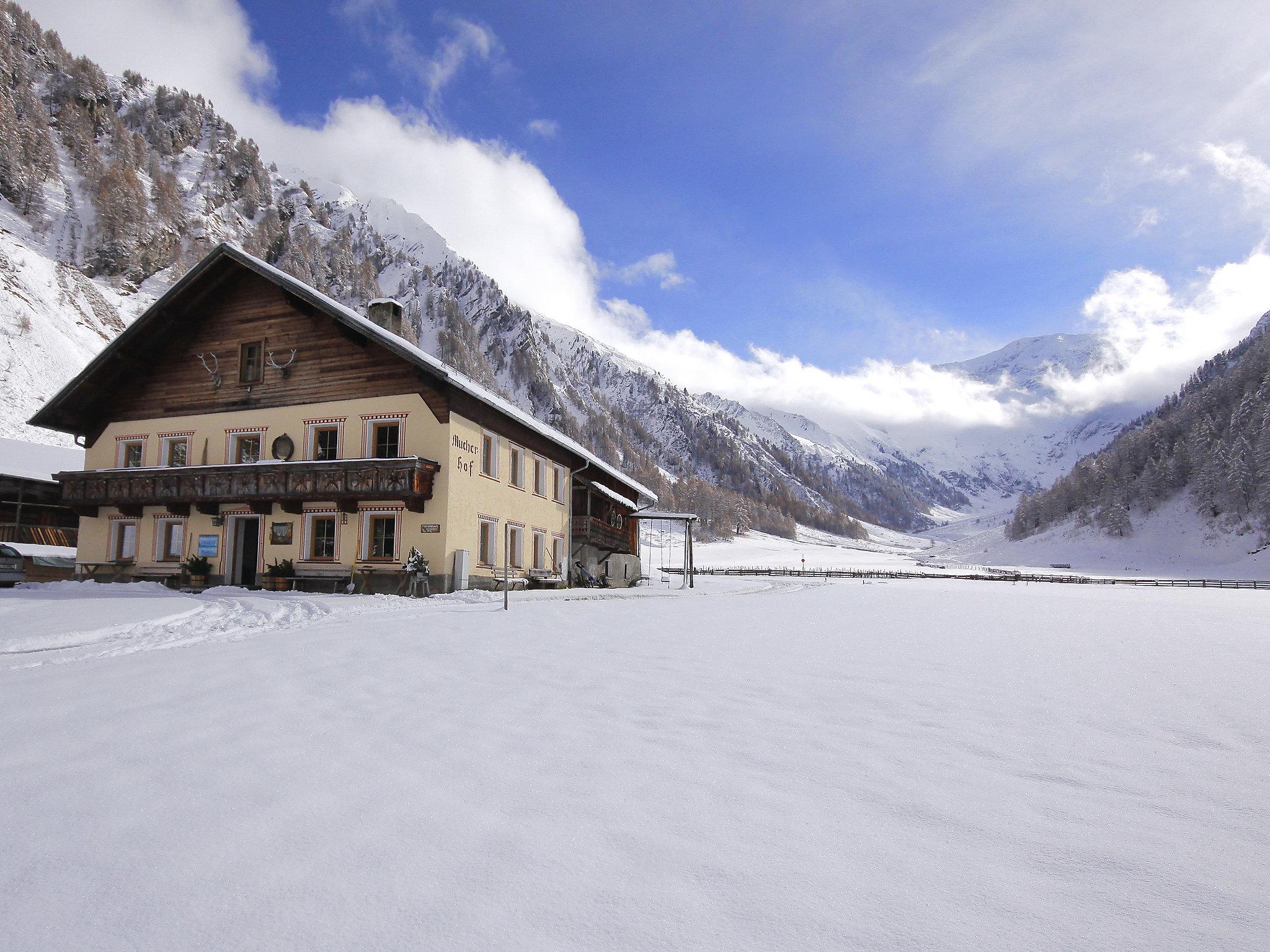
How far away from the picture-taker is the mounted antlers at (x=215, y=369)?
26.8 m

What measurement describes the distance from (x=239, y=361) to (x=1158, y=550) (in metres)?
113

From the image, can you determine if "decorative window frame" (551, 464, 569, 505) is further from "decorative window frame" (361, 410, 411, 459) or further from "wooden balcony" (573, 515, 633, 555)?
"decorative window frame" (361, 410, 411, 459)

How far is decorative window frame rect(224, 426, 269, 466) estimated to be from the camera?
84.8 feet

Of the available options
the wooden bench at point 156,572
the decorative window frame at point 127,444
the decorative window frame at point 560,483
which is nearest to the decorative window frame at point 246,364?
the decorative window frame at point 127,444

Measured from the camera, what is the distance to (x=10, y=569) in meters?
21.8

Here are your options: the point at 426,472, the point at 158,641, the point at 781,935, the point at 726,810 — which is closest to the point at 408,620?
the point at 158,641

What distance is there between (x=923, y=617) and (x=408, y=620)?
13066 mm

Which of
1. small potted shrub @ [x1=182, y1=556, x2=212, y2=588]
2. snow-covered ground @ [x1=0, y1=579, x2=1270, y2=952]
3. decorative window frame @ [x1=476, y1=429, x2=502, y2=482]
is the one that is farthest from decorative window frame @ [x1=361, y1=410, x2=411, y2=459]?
snow-covered ground @ [x1=0, y1=579, x2=1270, y2=952]

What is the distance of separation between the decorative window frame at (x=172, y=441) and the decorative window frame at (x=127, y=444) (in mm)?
663

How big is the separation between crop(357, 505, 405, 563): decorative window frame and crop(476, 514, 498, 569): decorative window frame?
8.99 feet

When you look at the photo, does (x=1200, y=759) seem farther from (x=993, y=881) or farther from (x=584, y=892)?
(x=584, y=892)

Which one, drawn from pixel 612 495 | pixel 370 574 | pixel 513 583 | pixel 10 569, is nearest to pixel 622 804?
pixel 370 574

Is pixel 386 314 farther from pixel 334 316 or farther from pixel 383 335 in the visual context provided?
pixel 383 335

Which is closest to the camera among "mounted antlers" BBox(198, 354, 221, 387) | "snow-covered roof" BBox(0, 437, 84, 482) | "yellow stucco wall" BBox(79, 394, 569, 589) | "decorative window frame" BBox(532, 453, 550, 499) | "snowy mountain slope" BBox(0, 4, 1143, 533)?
"yellow stucco wall" BBox(79, 394, 569, 589)
